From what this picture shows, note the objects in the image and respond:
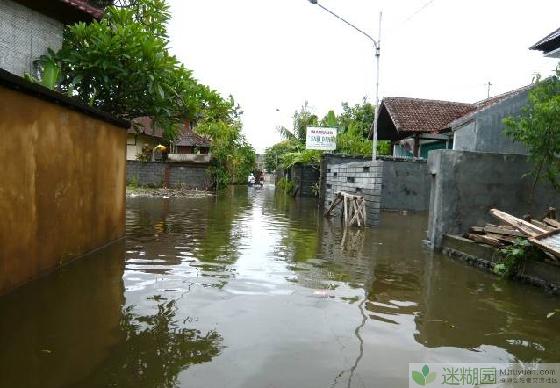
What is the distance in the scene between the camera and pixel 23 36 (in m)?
10.1

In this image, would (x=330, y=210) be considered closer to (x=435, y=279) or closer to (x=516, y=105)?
(x=516, y=105)

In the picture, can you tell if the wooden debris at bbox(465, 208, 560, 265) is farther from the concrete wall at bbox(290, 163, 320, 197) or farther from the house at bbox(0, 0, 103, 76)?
the concrete wall at bbox(290, 163, 320, 197)

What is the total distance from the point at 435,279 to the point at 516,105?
9085 mm

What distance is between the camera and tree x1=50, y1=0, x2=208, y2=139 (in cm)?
900

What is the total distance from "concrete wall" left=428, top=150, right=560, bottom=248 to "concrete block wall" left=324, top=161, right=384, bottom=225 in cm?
458

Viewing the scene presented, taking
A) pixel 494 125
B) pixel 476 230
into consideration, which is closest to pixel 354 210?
pixel 494 125

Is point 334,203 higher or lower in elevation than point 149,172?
lower

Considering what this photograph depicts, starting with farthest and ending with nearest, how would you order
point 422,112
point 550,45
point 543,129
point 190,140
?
point 190,140 → point 422,112 → point 550,45 → point 543,129

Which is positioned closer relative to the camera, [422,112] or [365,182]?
[365,182]

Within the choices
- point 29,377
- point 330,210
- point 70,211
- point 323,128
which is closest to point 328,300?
point 29,377

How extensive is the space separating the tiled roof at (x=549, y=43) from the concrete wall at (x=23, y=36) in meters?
12.7

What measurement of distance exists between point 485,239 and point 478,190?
5.34ft

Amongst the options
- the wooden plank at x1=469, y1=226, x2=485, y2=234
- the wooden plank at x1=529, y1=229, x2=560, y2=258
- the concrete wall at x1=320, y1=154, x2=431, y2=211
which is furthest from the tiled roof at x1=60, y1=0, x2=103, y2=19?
the concrete wall at x1=320, y1=154, x2=431, y2=211

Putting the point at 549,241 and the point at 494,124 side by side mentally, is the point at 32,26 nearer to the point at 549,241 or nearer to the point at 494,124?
the point at 549,241
